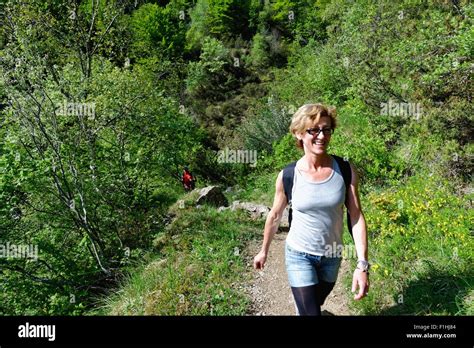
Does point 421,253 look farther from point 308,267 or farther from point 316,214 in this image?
point 316,214

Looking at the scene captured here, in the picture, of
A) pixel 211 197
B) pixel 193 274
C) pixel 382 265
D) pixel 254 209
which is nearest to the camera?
pixel 382 265

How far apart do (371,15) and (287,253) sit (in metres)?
10.0

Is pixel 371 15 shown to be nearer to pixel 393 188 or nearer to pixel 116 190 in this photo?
pixel 393 188

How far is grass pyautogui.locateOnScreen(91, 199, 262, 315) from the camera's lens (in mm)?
5289

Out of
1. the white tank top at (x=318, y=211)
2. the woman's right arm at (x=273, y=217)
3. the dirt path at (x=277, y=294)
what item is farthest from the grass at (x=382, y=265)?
the woman's right arm at (x=273, y=217)

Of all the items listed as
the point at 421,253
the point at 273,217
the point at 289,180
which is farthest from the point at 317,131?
→ the point at 421,253

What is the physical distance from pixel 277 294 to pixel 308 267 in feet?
9.86

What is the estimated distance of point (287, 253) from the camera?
2.99 meters

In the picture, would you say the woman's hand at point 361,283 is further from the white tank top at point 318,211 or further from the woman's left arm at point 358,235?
the white tank top at point 318,211

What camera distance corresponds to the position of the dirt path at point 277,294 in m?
5.10

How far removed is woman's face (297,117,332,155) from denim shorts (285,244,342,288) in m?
0.76

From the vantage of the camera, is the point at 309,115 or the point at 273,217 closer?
the point at 309,115

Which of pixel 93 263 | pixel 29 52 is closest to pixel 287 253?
pixel 93 263

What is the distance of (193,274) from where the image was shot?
590cm
